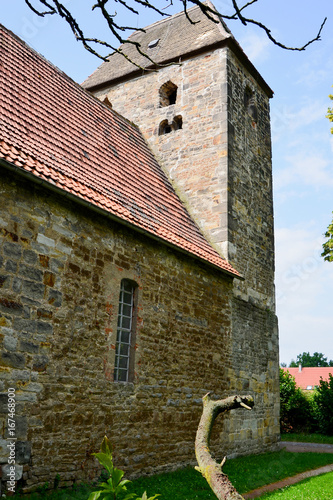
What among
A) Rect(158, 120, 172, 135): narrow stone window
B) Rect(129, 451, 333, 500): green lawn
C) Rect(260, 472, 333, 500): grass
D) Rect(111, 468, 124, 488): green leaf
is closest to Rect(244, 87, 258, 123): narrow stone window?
Rect(158, 120, 172, 135): narrow stone window

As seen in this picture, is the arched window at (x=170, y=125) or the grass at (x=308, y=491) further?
the arched window at (x=170, y=125)

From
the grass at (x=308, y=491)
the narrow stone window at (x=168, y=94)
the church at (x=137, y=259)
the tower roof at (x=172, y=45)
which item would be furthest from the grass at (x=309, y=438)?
the narrow stone window at (x=168, y=94)

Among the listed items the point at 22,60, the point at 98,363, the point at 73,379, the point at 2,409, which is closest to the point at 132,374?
the point at 98,363

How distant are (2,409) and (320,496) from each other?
4679mm

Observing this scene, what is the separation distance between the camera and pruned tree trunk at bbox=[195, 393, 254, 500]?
94.5 inches

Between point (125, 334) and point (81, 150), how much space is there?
11.2 ft

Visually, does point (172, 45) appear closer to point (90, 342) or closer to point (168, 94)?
point (168, 94)

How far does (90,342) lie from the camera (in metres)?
6.39

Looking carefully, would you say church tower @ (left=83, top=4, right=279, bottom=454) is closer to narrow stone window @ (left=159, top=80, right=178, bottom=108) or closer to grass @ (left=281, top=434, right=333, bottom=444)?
narrow stone window @ (left=159, top=80, right=178, bottom=108)

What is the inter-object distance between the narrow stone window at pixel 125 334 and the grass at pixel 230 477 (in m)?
1.59

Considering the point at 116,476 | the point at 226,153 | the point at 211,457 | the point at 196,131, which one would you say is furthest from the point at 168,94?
the point at 116,476

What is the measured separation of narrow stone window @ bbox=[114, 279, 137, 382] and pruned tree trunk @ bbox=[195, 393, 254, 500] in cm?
408

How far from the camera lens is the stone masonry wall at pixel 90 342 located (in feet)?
17.9

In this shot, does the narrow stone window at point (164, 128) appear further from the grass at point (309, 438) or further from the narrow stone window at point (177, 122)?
the grass at point (309, 438)
